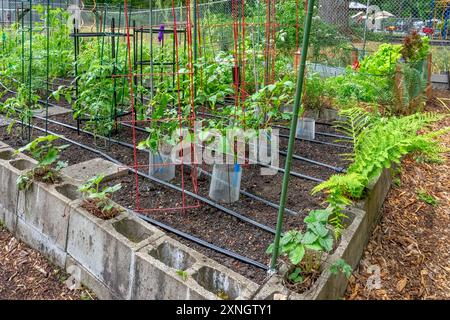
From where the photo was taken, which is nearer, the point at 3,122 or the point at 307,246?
the point at 307,246

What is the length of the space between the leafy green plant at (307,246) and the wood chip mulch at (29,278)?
121 centimetres

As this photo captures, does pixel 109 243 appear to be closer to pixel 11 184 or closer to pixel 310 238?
pixel 310 238

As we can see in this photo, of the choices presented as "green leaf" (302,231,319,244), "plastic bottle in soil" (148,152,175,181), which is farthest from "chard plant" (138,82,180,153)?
"green leaf" (302,231,319,244)

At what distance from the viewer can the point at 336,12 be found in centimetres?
977

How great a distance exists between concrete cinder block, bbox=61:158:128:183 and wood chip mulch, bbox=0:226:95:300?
24.4 inches

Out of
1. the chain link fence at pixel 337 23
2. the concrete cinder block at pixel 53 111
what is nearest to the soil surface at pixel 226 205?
the concrete cinder block at pixel 53 111

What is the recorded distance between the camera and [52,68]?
18.4 ft

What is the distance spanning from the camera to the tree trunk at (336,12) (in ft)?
31.6

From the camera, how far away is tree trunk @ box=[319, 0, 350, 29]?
9621 mm

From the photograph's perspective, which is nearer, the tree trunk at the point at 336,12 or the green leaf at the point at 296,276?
the green leaf at the point at 296,276

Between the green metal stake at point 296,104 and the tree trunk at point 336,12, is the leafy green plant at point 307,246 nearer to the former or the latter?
the green metal stake at point 296,104

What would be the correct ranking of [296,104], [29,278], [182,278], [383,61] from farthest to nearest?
[383,61], [29,278], [182,278], [296,104]

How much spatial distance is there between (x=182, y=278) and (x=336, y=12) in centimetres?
954

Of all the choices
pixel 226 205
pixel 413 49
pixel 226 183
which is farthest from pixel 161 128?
pixel 413 49
